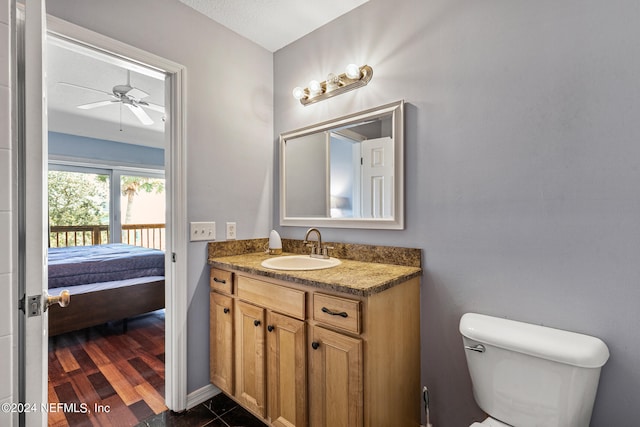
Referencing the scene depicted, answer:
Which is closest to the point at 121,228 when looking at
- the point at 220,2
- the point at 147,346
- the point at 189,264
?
the point at 147,346

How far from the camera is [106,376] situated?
6.84 feet

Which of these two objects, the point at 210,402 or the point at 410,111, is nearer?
the point at 410,111

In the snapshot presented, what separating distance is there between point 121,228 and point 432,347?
5108 millimetres

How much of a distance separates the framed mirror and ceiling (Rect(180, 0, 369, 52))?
0.66 metres

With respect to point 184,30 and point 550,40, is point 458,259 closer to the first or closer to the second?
point 550,40

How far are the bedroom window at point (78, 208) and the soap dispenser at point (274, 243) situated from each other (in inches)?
159

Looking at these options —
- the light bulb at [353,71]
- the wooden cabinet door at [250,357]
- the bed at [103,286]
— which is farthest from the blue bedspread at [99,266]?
the light bulb at [353,71]

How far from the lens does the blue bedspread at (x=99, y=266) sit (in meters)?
2.59

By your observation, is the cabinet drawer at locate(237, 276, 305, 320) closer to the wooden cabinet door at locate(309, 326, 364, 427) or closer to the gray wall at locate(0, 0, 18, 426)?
the wooden cabinet door at locate(309, 326, 364, 427)

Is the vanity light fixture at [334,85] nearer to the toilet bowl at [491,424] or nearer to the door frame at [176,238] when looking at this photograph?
the door frame at [176,238]

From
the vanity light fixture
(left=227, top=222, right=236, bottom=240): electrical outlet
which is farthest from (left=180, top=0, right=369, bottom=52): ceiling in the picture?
(left=227, top=222, right=236, bottom=240): electrical outlet

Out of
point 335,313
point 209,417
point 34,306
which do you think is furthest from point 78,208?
point 335,313

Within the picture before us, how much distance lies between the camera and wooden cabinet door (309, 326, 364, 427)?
1162 millimetres

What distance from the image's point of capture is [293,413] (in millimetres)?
1374
